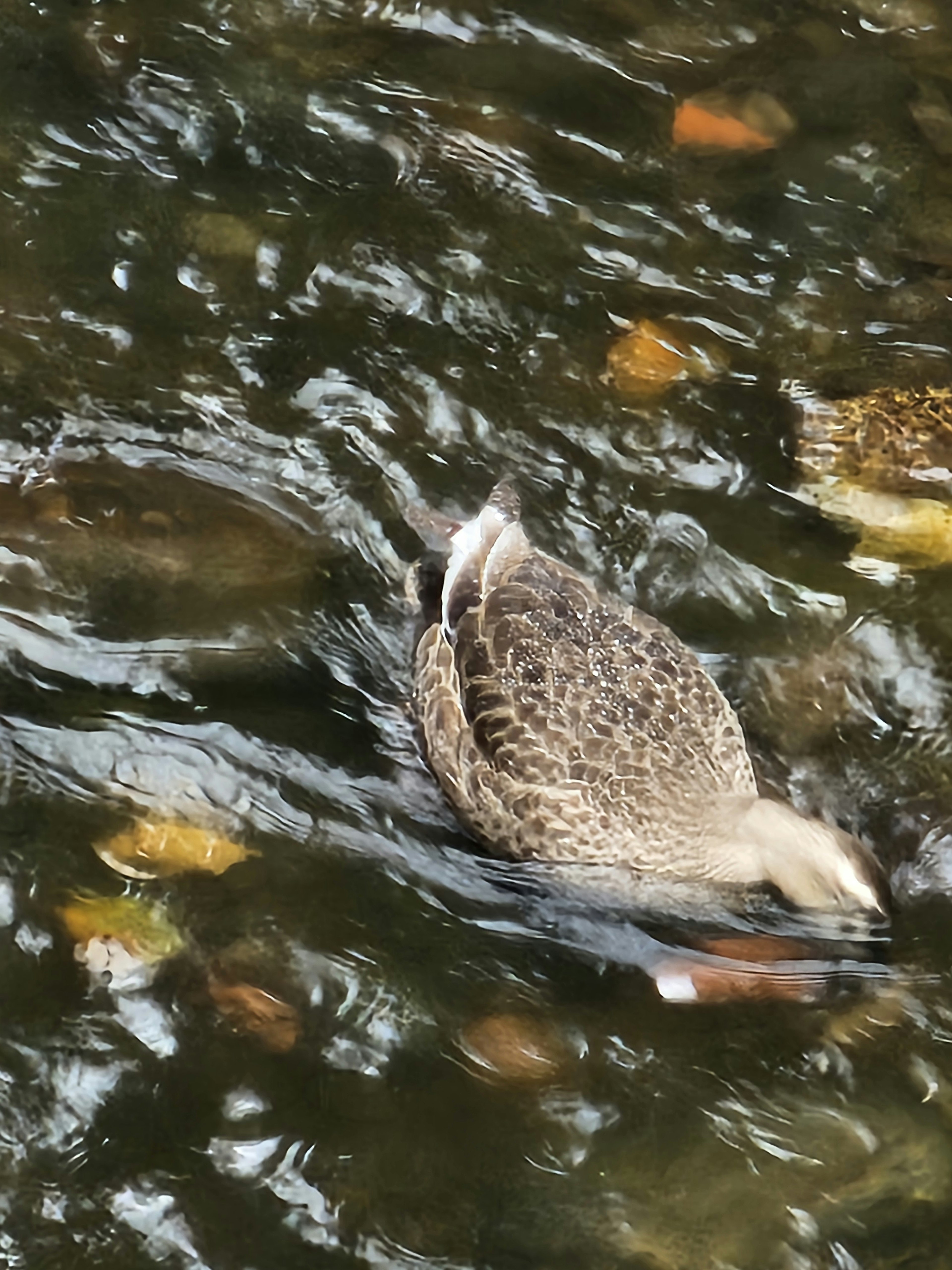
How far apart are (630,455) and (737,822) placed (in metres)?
1.26

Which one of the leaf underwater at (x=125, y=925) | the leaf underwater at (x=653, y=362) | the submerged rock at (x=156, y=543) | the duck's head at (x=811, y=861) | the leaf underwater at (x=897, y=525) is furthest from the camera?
the leaf underwater at (x=653, y=362)

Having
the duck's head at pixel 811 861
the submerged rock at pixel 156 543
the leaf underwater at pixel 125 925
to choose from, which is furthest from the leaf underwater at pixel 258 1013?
the duck's head at pixel 811 861

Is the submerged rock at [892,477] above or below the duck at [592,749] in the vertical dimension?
above

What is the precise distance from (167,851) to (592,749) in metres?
1.15

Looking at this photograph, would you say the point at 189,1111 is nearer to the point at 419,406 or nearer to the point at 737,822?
the point at 737,822

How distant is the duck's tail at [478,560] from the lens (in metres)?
3.32

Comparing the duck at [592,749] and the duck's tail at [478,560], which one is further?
the duck's tail at [478,560]

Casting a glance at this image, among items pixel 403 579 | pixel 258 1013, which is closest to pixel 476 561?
pixel 403 579

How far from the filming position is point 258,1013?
2.86 meters

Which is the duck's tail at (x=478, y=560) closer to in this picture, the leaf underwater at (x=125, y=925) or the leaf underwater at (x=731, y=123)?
the leaf underwater at (x=125, y=925)

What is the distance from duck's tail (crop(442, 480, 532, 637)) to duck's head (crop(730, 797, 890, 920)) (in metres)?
0.98

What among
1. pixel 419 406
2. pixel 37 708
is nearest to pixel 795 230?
pixel 419 406

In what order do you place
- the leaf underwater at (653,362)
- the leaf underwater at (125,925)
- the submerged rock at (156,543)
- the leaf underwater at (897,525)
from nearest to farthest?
1. the leaf underwater at (125,925)
2. the submerged rock at (156,543)
3. the leaf underwater at (897,525)
4. the leaf underwater at (653,362)

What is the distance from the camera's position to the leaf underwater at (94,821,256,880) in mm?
3021
